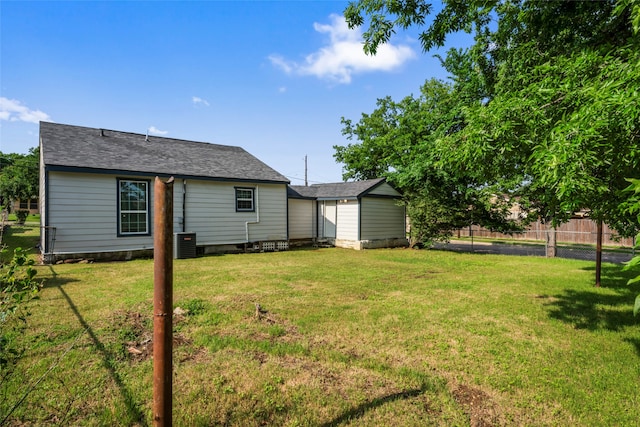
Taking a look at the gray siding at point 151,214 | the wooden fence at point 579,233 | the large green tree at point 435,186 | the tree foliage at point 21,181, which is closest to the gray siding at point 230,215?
the gray siding at point 151,214

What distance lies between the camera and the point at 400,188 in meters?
17.8

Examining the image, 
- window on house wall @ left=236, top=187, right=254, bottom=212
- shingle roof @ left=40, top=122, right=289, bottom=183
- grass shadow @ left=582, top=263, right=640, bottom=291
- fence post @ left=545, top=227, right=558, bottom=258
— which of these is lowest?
grass shadow @ left=582, top=263, right=640, bottom=291

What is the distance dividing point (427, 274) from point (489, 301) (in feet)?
9.48

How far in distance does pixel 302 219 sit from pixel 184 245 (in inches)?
283

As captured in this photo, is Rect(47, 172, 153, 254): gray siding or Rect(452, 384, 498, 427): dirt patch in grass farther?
Rect(47, 172, 153, 254): gray siding

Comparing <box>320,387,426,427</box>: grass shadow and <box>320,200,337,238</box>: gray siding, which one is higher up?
<box>320,200,337,238</box>: gray siding

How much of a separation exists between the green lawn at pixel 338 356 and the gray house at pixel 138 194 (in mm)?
3882

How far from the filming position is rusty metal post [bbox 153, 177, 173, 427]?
5.67 ft

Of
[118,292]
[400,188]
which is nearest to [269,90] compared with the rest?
[400,188]

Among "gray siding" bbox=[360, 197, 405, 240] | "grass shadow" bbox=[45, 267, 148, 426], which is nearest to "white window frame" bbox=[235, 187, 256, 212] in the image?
"gray siding" bbox=[360, 197, 405, 240]

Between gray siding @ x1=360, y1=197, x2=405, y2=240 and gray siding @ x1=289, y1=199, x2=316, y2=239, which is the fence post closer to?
gray siding @ x1=360, y1=197, x2=405, y2=240

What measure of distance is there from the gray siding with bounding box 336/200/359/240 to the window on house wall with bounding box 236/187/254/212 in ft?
16.3

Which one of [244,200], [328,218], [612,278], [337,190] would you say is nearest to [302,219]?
[328,218]

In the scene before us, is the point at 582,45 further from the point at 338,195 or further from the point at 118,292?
the point at 338,195
